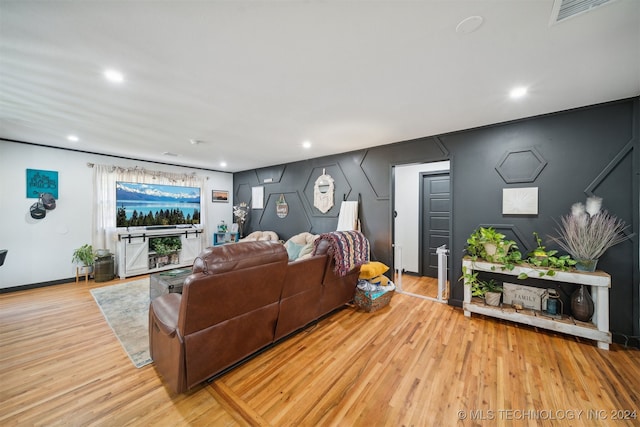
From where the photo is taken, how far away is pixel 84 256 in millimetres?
4352

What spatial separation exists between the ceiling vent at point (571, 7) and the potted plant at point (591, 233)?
81.9 inches

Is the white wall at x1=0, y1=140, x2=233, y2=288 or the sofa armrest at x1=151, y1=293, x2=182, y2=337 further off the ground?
the white wall at x1=0, y1=140, x2=233, y2=288

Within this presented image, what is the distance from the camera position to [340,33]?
58.5 inches

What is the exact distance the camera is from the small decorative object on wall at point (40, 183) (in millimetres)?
4000

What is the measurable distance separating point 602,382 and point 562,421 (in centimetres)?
75

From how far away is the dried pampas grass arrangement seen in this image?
2346mm

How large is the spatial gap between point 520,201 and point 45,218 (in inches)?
299

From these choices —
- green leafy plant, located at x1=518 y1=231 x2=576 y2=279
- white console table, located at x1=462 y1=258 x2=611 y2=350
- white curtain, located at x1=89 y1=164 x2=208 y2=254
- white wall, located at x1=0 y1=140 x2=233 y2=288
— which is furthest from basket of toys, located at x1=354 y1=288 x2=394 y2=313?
white wall, located at x1=0 y1=140 x2=233 y2=288

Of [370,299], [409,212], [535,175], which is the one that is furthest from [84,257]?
[535,175]

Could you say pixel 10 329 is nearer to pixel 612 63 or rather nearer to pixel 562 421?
pixel 562 421

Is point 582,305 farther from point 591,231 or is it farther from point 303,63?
point 303,63

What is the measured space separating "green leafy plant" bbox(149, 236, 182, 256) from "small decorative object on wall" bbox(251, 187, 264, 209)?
2.03 m

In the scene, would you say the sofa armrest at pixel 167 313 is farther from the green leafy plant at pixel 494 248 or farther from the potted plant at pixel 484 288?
the green leafy plant at pixel 494 248

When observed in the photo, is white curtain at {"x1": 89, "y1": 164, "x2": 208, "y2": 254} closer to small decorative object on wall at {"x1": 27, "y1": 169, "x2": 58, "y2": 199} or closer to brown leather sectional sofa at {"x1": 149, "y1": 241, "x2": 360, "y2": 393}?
small decorative object on wall at {"x1": 27, "y1": 169, "x2": 58, "y2": 199}
